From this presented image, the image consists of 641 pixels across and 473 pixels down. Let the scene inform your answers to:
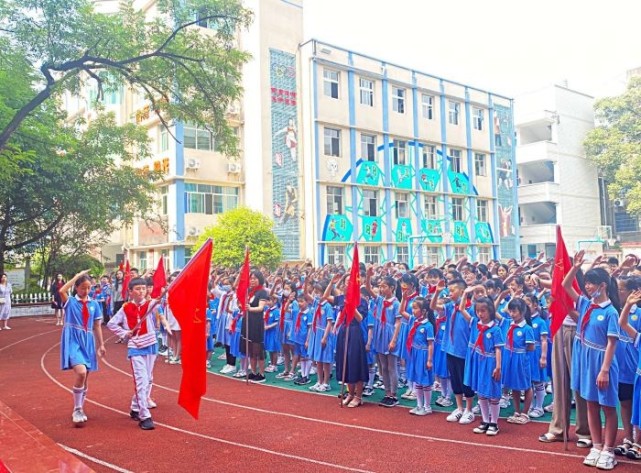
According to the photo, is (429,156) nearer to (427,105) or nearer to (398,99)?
(427,105)

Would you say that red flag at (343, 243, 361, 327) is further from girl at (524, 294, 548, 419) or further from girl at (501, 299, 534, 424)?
girl at (524, 294, 548, 419)

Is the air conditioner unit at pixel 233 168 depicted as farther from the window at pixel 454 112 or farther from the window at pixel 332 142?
the window at pixel 454 112

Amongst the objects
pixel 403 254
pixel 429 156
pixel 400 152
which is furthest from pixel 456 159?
pixel 403 254

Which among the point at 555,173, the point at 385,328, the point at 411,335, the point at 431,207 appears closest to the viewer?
the point at 411,335

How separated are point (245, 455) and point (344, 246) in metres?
22.7

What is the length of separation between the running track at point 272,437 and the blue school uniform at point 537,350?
608mm

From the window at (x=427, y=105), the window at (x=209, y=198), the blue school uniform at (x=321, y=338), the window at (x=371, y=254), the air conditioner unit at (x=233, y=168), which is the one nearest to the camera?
the blue school uniform at (x=321, y=338)

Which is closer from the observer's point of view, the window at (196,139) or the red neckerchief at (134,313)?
the red neckerchief at (134,313)

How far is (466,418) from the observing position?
651 centimetres

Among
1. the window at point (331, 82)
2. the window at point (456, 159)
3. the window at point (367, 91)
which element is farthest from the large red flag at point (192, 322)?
the window at point (456, 159)

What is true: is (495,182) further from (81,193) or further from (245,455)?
(245,455)

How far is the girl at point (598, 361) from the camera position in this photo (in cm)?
488

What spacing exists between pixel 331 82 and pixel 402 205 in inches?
300

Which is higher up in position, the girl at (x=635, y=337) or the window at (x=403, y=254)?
the window at (x=403, y=254)
